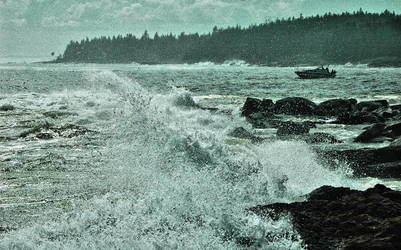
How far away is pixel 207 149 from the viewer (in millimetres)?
13078

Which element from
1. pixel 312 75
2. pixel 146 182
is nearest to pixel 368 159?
pixel 146 182

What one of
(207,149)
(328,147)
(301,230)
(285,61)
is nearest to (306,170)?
(207,149)

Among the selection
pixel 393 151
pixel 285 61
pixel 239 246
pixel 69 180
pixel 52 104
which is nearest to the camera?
pixel 239 246

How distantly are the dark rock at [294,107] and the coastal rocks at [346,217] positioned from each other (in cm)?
1959

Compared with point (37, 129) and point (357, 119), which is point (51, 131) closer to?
point (37, 129)

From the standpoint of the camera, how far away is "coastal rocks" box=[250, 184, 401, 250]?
6754mm

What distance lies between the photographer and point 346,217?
7.83m

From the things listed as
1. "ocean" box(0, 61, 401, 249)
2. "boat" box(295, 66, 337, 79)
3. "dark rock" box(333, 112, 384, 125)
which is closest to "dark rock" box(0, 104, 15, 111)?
"ocean" box(0, 61, 401, 249)

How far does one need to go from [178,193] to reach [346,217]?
3196 millimetres

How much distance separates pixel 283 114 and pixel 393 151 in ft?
48.5

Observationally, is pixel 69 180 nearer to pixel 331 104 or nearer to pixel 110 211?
pixel 110 211

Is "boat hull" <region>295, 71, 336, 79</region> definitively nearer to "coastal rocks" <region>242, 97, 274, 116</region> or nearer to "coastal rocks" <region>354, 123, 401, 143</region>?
"coastal rocks" <region>242, 97, 274, 116</region>

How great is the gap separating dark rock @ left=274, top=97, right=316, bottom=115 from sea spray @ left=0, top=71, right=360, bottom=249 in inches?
479

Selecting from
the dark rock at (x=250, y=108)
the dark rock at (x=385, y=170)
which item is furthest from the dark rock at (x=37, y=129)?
the dark rock at (x=385, y=170)
